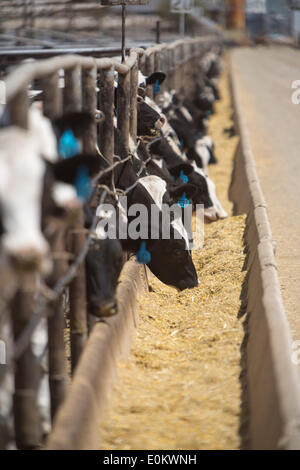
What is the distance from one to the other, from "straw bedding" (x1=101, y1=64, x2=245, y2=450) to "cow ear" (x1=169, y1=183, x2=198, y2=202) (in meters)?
0.74

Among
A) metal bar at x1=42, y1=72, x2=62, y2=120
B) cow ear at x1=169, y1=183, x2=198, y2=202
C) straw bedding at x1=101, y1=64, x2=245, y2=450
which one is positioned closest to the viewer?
metal bar at x1=42, y1=72, x2=62, y2=120

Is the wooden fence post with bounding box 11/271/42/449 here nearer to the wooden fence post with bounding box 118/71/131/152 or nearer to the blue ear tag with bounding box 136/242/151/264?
the blue ear tag with bounding box 136/242/151/264

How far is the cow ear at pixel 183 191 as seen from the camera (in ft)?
21.8

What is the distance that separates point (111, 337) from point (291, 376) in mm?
1213

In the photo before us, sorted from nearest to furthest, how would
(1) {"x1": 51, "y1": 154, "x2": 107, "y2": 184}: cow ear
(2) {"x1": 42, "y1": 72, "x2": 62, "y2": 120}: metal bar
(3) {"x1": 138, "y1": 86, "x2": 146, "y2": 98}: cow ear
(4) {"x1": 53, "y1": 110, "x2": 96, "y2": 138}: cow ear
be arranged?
1. (1) {"x1": 51, "y1": 154, "x2": 107, "y2": 184}: cow ear
2. (4) {"x1": 53, "y1": 110, "x2": 96, "y2": 138}: cow ear
3. (2) {"x1": 42, "y1": 72, "x2": 62, "y2": 120}: metal bar
4. (3) {"x1": 138, "y1": 86, "x2": 146, "y2": 98}: cow ear

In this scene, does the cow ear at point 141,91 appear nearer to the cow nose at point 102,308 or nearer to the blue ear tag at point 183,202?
the blue ear tag at point 183,202

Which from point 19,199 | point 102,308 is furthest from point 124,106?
point 19,199

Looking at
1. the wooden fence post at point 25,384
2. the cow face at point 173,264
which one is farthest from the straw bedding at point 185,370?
the wooden fence post at point 25,384

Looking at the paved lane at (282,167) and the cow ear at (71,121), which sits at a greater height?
the cow ear at (71,121)

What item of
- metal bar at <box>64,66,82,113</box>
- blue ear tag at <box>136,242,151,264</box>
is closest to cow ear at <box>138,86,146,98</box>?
blue ear tag at <box>136,242,151,264</box>

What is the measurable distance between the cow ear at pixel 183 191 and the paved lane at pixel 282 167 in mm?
1104

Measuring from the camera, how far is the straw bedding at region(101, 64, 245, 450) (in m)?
3.91
